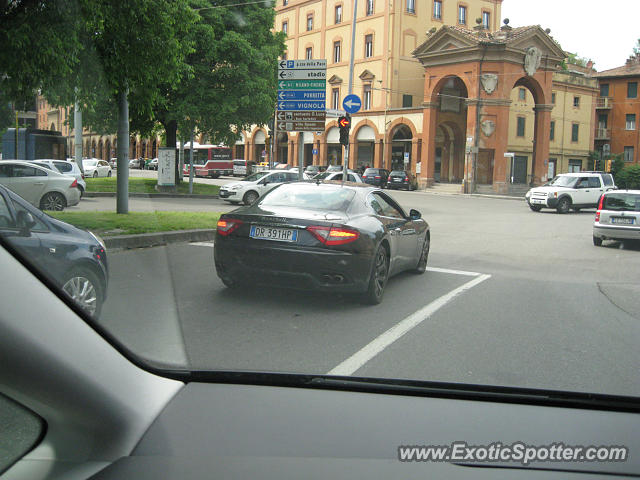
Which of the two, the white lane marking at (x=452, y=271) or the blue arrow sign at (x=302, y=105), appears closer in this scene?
the white lane marking at (x=452, y=271)

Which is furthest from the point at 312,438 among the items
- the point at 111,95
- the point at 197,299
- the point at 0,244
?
the point at 197,299

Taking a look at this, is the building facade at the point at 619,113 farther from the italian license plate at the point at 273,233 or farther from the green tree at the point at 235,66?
the green tree at the point at 235,66

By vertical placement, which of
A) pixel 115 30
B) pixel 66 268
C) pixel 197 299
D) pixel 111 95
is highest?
pixel 115 30

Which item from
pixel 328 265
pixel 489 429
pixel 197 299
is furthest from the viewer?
pixel 328 265

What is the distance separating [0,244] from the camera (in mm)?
1497

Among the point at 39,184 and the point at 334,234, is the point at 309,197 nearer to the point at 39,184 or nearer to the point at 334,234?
the point at 334,234

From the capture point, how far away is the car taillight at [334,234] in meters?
5.93

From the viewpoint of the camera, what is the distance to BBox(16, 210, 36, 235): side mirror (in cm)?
155

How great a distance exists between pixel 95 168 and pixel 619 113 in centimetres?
251

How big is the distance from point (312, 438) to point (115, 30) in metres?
1.42

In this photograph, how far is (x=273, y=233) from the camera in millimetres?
5727

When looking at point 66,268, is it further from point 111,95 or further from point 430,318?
point 430,318

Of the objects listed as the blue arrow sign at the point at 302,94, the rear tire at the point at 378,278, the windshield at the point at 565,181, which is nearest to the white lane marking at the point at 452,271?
the rear tire at the point at 378,278

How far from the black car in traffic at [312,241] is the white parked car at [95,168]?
261 centimetres
